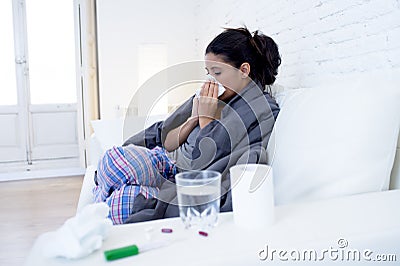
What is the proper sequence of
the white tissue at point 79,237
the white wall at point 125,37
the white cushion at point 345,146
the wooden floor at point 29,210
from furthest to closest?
the white wall at point 125,37 < the wooden floor at point 29,210 < the white cushion at point 345,146 < the white tissue at point 79,237

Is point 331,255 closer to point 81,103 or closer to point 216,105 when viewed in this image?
point 216,105

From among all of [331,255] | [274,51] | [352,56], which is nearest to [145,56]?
[274,51]

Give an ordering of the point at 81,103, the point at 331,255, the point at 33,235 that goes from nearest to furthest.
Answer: the point at 331,255 → the point at 33,235 → the point at 81,103

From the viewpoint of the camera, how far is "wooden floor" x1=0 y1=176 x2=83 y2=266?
2270 mm

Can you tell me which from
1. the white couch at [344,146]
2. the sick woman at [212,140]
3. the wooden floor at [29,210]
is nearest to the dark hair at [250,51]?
the sick woman at [212,140]

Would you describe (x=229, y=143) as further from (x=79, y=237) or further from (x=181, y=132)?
(x=79, y=237)

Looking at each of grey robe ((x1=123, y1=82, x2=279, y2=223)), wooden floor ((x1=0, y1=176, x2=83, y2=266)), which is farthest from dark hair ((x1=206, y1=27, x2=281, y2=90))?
wooden floor ((x1=0, y1=176, x2=83, y2=266))

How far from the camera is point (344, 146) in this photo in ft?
3.35

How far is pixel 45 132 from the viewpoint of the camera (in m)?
4.38

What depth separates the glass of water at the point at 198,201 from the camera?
77 centimetres

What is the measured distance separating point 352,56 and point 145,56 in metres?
1.91

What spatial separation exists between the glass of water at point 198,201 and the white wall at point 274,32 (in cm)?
85

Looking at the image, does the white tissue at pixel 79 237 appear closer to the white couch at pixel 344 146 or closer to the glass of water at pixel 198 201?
the glass of water at pixel 198 201

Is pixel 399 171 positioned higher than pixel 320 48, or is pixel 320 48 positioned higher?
pixel 320 48
